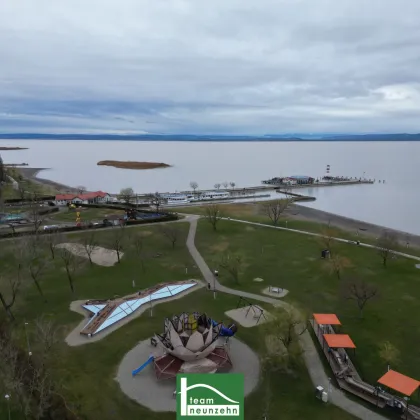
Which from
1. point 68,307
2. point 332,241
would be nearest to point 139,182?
point 332,241

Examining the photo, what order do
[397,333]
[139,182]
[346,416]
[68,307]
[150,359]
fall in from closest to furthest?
[346,416] < [150,359] < [397,333] < [68,307] < [139,182]

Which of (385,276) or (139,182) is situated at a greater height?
(385,276)

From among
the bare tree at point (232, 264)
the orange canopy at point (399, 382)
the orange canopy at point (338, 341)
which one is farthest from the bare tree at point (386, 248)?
the orange canopy at point (399, 382)

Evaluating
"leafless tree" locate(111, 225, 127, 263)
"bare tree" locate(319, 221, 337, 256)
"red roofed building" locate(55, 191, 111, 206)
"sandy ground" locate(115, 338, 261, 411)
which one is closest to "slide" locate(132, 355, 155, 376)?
"sandy ground" locate(115, 338, 261, 411)

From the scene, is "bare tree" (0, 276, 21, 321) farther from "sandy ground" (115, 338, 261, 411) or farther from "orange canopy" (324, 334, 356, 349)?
"orange canopy" (324, 334, 356, 349)

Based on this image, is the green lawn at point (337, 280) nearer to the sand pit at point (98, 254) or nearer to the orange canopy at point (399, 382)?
the orange canopy at point (399, 382)

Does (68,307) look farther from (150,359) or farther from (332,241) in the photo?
(332,241)

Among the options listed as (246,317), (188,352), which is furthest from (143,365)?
(246,317)

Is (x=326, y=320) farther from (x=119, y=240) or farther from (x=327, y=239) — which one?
(x=119, y=240)
